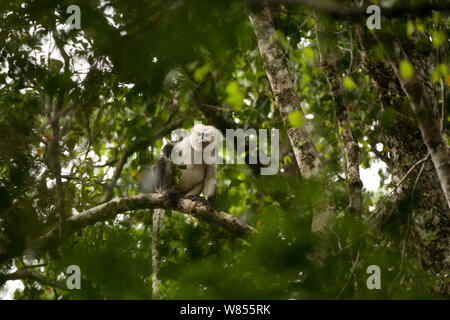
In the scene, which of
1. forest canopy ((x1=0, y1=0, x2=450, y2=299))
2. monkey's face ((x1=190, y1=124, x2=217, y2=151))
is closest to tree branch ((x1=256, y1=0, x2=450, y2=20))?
forest canopy ((x1=0, y1=0, x2=450, y2=299))

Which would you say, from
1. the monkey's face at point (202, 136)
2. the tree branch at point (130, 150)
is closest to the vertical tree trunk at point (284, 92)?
the tree branch at point (130, 150)

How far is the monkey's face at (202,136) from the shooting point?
5688 mm

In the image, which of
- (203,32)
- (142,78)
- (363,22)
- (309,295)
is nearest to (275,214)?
(309,295)

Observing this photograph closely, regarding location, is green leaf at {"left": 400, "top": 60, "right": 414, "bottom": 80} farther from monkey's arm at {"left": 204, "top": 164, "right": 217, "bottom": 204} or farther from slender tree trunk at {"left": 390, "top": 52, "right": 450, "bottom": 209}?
monkey's arm at {"left": 204, "top": 164, "right": 217, "bottom": 204}

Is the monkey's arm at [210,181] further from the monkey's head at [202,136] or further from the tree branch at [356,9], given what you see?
the tree branch at [356,9]

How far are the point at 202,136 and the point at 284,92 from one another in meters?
2.02

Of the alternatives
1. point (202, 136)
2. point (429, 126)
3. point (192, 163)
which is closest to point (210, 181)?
point (192, 163)

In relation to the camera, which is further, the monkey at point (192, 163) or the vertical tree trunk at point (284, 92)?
the monkey at point (192, 163)

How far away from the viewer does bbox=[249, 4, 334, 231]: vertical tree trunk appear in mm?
3666

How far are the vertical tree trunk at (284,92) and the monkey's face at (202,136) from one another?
1.89 metres

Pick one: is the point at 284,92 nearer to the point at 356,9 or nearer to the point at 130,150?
the point at 130,150

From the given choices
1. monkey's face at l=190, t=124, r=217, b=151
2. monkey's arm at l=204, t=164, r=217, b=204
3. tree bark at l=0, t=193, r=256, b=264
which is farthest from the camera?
monkey's arm at l=204, t=164, r=217, b=204

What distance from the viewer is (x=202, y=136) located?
224 inches
